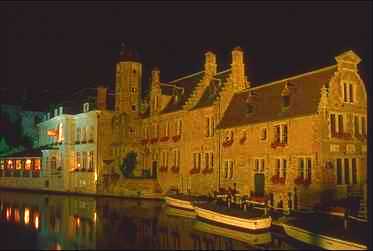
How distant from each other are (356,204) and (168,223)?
12565 mm

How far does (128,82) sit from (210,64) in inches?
447

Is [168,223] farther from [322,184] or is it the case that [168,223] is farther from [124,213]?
[322,184]

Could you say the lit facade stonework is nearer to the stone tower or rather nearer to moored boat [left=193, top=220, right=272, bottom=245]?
the stone tower

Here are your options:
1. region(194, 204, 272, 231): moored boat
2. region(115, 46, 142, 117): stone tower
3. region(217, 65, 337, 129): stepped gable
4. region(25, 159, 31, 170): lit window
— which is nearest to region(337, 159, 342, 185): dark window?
region(217, 65, 337, 129): stepped gable

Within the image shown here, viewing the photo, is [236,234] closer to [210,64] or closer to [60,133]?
[210,64]

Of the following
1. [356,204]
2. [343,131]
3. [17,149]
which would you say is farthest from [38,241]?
[17,149]

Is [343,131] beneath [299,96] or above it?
beneath

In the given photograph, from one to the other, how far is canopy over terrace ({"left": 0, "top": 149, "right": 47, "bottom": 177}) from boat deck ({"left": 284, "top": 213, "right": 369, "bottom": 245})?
141 feet

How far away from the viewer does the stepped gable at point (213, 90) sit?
43281 millimetres

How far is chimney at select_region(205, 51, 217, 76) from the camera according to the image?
1859 inches

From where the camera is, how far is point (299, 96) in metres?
33.7

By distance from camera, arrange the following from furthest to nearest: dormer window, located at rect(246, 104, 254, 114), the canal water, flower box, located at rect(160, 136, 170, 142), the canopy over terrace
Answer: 1. the canopy over terrace
2. flower box, located at rect(160, 136, 170, 142)
3. dormer window, located at rect(246, 104, 254, 114)
4. the canal water

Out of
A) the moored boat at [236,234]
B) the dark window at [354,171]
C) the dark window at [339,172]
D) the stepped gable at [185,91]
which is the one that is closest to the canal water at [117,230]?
the moored boat at [236,234]

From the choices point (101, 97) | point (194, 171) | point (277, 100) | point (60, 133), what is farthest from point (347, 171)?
point (60, 133)
